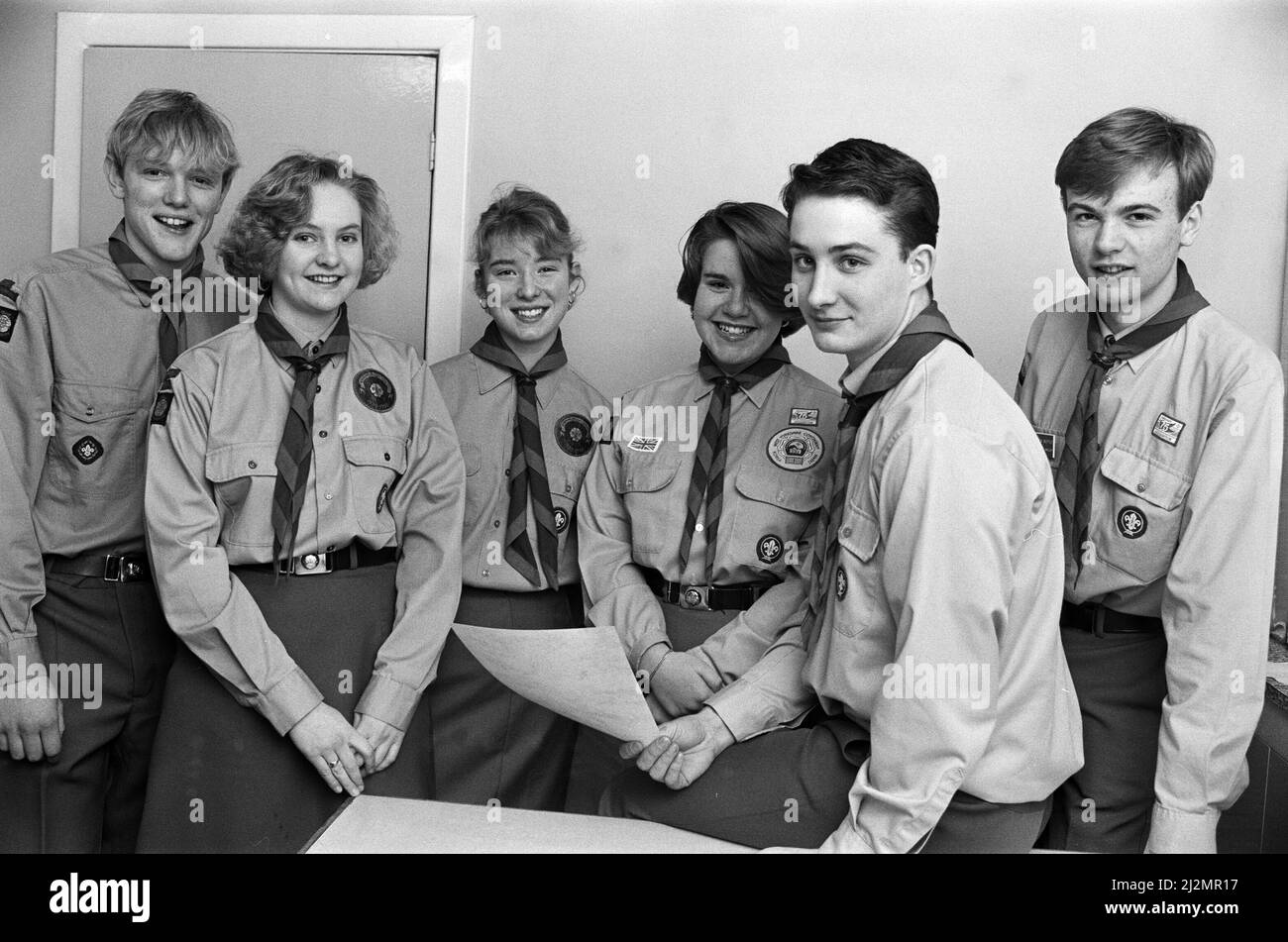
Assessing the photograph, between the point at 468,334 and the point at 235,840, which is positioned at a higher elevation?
the point at 468,334

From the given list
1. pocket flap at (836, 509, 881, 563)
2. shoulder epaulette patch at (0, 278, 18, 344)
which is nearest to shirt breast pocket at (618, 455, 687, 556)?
pocket flap at (836, 509, 881, 563)

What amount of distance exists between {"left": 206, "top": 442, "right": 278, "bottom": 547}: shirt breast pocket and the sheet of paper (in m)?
0.70

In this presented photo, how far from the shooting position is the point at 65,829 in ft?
9.08

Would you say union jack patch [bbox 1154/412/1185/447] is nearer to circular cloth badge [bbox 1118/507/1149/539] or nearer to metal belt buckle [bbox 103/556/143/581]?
circular cloth badge [bbox 1118/507/1149/539]

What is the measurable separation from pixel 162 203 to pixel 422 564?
3.37ft

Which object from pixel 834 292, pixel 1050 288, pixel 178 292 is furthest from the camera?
pixel 1050 288

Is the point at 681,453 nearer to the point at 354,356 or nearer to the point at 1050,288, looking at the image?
the point at 354,356

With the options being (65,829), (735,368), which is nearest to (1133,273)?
(735,368)

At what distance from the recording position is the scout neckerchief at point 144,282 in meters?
2.81

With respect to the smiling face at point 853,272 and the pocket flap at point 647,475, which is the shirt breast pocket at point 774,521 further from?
the smiling face at point 853,272

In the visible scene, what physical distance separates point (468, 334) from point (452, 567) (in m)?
1.22

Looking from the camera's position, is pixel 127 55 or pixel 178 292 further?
pixel 127 55

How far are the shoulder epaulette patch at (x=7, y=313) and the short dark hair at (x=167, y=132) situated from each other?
39 centimetres

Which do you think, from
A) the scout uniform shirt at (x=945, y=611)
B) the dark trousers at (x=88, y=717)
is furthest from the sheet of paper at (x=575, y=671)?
the dark trousers at (x=88, y=717)
